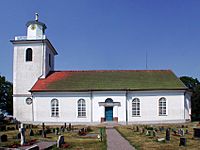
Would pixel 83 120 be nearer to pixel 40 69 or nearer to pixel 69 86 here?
pixel 69 86

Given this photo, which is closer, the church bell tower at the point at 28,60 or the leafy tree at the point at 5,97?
the church bell tower at the point at 28,60

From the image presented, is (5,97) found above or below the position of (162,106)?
above

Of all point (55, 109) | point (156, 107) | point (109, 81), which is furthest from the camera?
point (109, 81)

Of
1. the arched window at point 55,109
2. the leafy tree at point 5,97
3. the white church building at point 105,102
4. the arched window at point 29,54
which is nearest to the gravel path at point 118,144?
the white church building at point 105,102

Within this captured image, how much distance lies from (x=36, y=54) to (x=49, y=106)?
741 cm

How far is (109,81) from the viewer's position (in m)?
41.3

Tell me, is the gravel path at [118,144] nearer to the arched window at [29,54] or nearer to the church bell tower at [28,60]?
the church bell tower at [28,60]

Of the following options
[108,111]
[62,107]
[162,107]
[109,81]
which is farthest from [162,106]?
[62,107]

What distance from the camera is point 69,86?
4041 centimetres

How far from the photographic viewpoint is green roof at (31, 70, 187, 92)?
3991 centimetres

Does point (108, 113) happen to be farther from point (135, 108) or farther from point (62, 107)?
point (62, 107)

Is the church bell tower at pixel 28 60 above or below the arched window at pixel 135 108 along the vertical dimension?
above

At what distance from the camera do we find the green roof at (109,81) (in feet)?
131

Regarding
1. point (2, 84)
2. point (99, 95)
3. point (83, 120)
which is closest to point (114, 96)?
point (99, 95)
